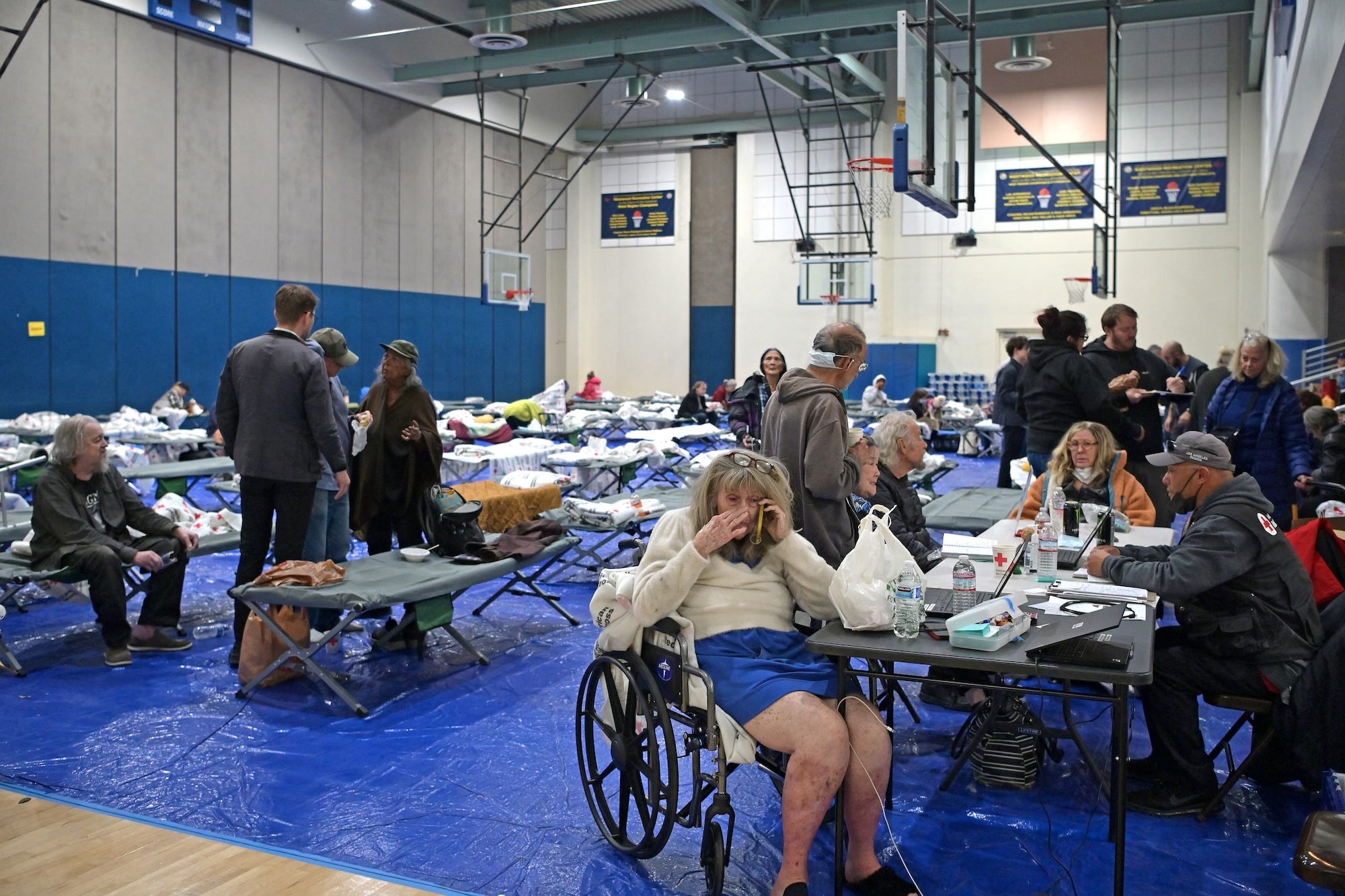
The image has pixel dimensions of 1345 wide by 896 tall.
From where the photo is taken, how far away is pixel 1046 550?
3.33m

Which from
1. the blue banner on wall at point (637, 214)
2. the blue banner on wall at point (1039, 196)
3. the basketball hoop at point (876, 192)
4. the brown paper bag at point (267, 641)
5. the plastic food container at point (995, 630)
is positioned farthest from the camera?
the blue banner on wall at point (637, 214)

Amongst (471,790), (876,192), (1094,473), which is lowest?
(471,790)

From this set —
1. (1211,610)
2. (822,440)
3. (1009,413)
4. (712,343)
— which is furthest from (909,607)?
(712,343)

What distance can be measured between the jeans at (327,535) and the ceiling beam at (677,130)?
49.6 ft

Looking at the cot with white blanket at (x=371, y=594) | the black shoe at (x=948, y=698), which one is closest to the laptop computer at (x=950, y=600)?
the black shoe at (x=948, y=698)

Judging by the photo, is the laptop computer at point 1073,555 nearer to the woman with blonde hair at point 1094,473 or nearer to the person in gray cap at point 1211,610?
the person in gray cap at point 1211,610

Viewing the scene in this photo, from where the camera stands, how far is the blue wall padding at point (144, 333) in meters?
13.3

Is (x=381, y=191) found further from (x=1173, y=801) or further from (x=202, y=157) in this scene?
(x=1173, y=801)

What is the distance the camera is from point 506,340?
64.7 feet

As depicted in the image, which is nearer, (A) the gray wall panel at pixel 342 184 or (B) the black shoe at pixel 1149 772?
(B) the black shoe at pixel 1149 772

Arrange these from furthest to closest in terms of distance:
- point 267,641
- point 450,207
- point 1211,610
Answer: point 450,207 < point 267,641 < point 1211,610

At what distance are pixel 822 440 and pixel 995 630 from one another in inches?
37.1

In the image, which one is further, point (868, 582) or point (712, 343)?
point (712, 343)

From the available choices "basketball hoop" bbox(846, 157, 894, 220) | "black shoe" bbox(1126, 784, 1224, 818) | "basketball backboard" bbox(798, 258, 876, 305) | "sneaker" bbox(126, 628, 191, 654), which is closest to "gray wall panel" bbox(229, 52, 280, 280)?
"basketball backboard" bbox(798, 258, 876, 305)
